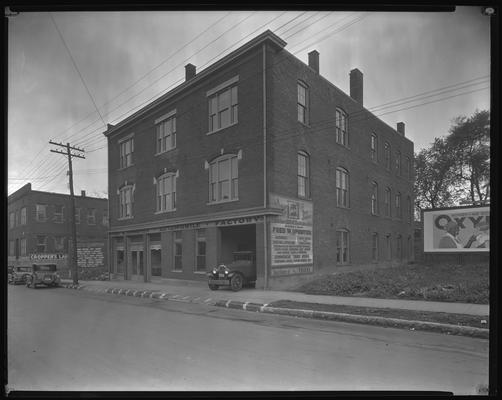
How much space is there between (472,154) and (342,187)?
31.5 ft

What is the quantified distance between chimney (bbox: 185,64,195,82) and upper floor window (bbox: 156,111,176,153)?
186 cm

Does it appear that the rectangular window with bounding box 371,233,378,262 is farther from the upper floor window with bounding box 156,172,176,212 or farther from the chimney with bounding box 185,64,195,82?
the chimney with bounding box 185,64,195,82

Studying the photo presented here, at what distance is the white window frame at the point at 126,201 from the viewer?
10547 millimetres

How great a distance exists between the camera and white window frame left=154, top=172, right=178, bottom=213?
10.9m

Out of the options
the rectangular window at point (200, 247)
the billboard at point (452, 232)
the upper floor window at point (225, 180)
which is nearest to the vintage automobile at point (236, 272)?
the rectangular window at point (200, 247)

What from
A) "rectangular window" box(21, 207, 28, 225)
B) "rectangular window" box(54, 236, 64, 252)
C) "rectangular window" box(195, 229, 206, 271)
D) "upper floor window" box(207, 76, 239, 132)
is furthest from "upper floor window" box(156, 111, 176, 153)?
"rectangular window" box(21, 207, 28, 225)

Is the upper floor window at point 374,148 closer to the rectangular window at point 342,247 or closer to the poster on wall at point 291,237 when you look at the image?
the poster on wall at point 291,237

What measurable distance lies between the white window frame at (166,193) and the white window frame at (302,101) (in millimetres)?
4927

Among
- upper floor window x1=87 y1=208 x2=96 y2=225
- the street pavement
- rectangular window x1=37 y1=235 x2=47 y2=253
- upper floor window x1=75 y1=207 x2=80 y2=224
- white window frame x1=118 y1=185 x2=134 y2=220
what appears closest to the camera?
the street pavement

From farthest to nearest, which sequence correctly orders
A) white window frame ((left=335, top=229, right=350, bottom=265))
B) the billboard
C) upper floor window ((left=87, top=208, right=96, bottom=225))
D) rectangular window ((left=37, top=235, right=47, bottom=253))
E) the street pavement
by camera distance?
white window frame ((left=335, top=229, right=350, bottom=265)) < upper floor window ((left=87, top=208, right=96, bottom=225)) < rectangular window ((left=37, top=235, right=47, bottom=253)) < the street pavement < the billboard

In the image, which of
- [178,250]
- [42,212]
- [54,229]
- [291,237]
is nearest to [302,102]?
[291,237]

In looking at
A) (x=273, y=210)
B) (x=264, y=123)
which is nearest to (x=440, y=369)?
(x=273, y=210)

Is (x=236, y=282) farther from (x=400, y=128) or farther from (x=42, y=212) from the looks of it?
(x=400, y=128)
